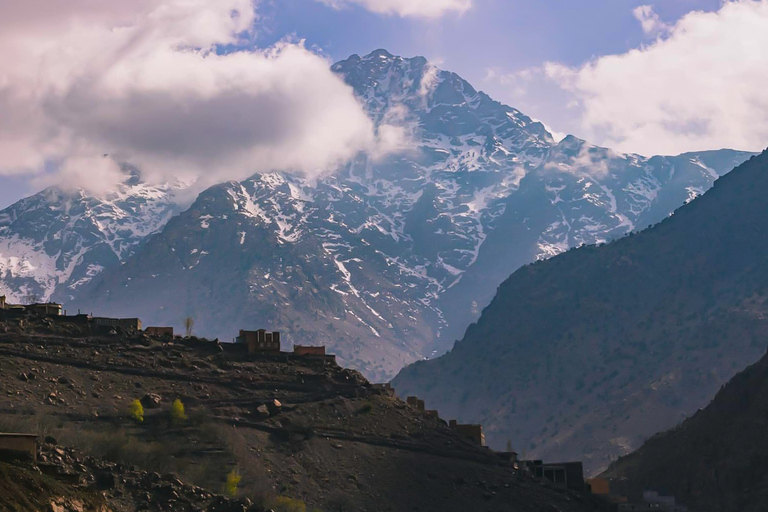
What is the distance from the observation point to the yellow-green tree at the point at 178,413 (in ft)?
295

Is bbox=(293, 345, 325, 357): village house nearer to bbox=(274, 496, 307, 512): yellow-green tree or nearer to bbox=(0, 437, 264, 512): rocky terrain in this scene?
bbox=(274, 496, 307, 512): yellow-green tree

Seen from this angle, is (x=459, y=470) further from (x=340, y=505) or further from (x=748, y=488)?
(x=748, y=488)

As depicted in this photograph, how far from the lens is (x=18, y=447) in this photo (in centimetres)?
5994

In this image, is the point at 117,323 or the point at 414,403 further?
the point at 414,403

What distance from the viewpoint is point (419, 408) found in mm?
113875

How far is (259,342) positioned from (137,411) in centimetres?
2033

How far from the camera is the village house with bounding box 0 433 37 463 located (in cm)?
5884

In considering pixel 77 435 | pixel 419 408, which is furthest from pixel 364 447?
pixel 77 435

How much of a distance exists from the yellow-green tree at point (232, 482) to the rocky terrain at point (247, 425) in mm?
182

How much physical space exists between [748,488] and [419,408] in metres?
39.0

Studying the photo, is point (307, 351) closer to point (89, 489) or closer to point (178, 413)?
point (178, 413)

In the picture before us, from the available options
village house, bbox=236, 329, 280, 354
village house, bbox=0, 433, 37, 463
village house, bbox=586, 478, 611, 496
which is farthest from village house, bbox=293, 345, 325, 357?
village house, bbox=0, 433, 37, 463

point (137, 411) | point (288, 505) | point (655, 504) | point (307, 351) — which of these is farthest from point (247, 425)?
point (655, 504)

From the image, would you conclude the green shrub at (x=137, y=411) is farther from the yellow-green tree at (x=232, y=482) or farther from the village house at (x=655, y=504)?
the village house at (x=655, y=504)
